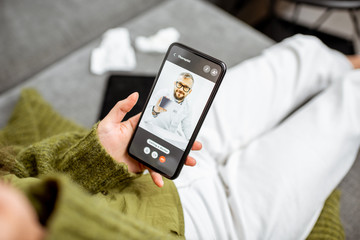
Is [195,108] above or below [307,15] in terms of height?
below

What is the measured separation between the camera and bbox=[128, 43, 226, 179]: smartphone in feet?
1.71

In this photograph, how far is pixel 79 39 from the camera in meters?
1.01

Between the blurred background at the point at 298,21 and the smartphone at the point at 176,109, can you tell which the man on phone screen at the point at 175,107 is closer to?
the smartphone at the point at 176,109

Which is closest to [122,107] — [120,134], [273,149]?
[120,134]

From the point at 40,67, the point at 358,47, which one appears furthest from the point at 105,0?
the point at 358,47

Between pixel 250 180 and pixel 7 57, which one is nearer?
pixel 250 180

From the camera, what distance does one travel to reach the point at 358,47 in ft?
4.32

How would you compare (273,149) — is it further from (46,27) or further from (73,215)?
(46,27)

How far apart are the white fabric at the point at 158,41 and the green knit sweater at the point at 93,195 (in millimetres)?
442

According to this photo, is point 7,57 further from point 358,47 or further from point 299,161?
point 358,47

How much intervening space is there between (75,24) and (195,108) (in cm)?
70

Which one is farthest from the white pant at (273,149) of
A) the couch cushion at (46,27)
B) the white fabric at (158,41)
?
the couch cushion at (46,27)

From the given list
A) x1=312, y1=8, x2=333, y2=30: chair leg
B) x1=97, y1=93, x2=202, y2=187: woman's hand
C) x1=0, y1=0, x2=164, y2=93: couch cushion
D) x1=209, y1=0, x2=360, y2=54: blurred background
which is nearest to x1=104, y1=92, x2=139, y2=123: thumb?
x1=97, y1=93, x2=202, y2=187: woman's hand

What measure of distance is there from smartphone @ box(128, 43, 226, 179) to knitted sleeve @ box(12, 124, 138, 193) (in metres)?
0.06
